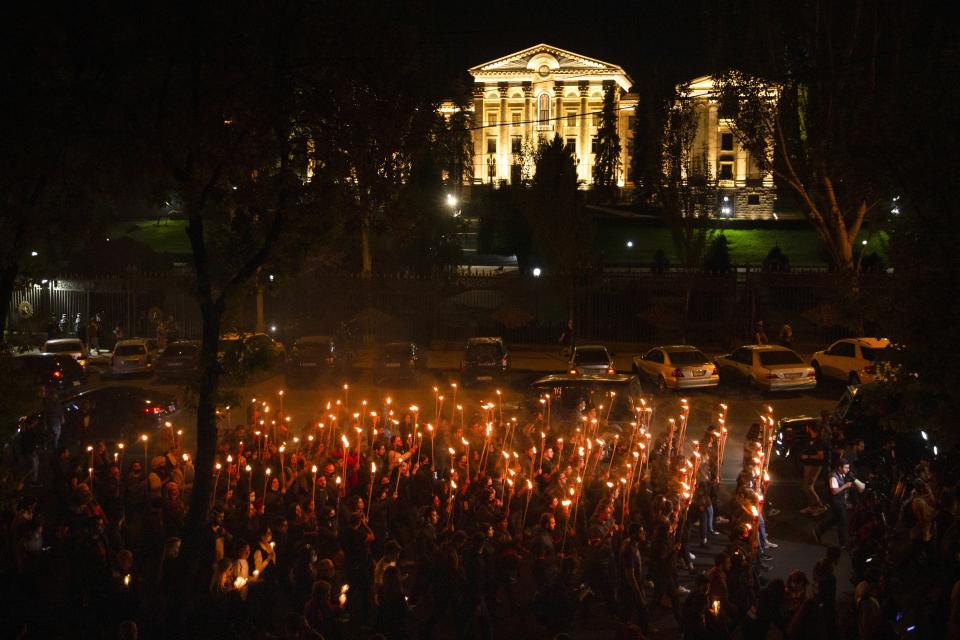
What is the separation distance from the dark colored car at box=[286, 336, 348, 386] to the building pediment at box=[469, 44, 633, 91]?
2798 inches

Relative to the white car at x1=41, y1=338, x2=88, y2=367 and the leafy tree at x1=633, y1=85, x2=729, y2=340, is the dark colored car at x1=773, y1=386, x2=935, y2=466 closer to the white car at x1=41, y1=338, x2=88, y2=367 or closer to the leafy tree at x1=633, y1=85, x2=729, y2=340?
the leafy tree at x1=633, y1=85, x2=729, y2=340

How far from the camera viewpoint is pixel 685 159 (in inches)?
1635

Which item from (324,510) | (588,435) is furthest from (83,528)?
(588,435)

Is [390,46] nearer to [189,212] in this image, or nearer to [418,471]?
[189,212]

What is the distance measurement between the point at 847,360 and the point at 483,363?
376 inches

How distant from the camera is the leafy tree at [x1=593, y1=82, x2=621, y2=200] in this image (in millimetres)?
83938

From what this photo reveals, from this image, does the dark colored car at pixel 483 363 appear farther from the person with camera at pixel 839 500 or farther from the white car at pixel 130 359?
the person with camera at pixel 839 500

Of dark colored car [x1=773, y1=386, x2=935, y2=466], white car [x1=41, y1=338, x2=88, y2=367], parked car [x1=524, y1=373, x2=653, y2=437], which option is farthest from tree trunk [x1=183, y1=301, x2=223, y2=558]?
white car [x1=41, y1=338, x2=88, y2=367]

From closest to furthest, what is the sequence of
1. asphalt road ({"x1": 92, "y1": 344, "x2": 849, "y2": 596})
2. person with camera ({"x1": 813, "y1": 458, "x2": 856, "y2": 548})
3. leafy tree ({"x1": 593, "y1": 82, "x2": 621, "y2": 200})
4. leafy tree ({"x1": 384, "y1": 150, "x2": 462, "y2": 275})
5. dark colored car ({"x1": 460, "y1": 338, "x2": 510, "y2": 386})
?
person with camera ({"x1": 813, "y1": 458, "x2": 856, "y2": 548}) < asphalt road ({"x1": 92, "y1": 344, "x2": 849, "y2": 596}) < dark colored car ({"x1": 460, "y1": 338, "x2": 510, "y2": 386}) < leafy tree ({"x1": 384, "y1": 150, "x2": 462, "y2": 275}) < leafy tree ({"x1": 593, "y1": 82, "x2": 621, "y2": 200})

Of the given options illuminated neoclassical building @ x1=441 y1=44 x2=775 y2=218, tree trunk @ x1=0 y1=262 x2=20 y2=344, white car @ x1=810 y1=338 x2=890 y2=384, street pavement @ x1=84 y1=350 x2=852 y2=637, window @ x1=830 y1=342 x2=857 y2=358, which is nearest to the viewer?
tree trunk @ x1=0 y1=262 x2=20 y2=344

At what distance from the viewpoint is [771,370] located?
2366 centimetres

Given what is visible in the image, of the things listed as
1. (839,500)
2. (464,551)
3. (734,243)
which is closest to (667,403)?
(839,500)

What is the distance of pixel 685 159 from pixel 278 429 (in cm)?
3014

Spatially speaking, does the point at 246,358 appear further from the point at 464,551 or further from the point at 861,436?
the point at 861,436
